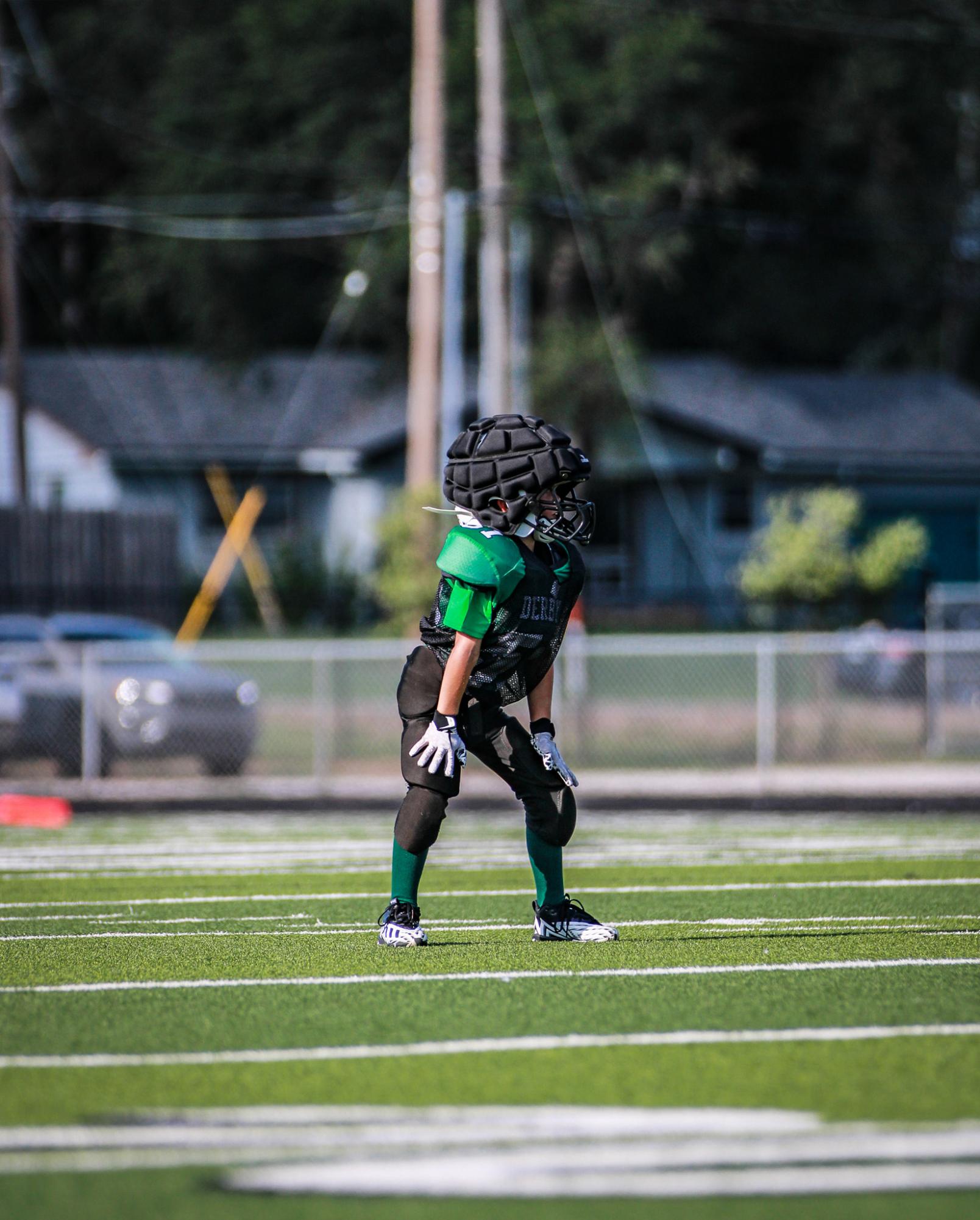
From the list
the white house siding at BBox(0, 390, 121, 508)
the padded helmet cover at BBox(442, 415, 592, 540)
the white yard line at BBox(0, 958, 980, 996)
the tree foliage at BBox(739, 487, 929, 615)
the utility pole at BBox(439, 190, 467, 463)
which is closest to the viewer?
the white yard line at BBox(0, 958, 980, 996)

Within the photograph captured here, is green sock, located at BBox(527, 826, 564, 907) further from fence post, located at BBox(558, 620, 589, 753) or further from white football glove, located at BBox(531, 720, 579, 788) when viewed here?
fence post, located at BBox(558, 620, 589, 753)

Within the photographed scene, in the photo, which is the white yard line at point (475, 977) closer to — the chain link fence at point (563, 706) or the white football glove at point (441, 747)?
the white football glove at point (441, 747)

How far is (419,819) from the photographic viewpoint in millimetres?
7289

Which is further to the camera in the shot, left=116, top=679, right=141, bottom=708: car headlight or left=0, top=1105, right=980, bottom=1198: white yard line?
left=116, top=679, right=141, bottom=708: car headlight

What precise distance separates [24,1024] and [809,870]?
5.82 meters

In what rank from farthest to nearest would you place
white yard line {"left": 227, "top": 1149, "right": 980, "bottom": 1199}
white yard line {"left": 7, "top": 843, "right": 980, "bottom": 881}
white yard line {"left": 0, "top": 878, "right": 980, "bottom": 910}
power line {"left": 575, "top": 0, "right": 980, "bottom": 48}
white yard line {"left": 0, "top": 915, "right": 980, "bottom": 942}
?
power line {"left": 575, "top": 0, "right": 980, "bottom": 48} < white yard line {"left": 7, "top": 843, "right": 980, "bottom": 881} < white yard line {"left": 0, "top": 878, "right": 980, "bottom": 910} < white yard line {"left": 0, "top": 915, "right": 980, "bottom": 942} < white yard line {"left": 227, "top": 1149, "right": 980, "bottom": 1199}

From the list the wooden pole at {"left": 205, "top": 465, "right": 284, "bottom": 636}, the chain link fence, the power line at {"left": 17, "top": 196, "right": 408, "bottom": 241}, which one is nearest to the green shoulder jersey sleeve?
the chain link fence

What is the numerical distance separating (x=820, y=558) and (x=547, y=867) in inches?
579

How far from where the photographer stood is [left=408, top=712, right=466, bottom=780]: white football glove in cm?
713

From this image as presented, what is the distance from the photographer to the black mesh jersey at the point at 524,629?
7.21m

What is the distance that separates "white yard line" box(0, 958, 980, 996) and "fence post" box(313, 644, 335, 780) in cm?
1209

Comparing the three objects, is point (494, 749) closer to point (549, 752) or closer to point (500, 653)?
point (549, 752)

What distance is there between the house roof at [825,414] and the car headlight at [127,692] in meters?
20.6

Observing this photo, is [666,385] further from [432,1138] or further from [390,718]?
[432,1138]
